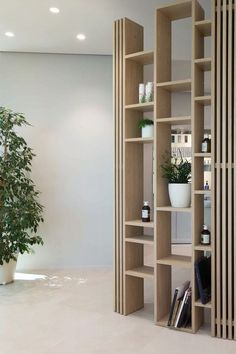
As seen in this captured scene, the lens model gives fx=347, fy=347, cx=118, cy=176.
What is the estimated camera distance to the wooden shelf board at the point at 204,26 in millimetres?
2836

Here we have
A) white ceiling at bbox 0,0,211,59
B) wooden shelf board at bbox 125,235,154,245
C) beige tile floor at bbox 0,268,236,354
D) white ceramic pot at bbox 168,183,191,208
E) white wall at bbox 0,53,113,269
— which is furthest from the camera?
white wall at bbox 0,53,113,269

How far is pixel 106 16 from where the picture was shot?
379cm

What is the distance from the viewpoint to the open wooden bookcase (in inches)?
115

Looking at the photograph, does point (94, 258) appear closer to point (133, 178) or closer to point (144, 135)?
point (133, 178)

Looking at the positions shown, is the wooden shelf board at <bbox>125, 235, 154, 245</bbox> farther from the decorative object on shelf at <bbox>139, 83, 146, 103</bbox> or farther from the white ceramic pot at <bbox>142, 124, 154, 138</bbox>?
the decorative object on shelf at <bbox>139, 83, 146, 103</bbox>

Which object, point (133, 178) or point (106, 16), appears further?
point (106, 16)

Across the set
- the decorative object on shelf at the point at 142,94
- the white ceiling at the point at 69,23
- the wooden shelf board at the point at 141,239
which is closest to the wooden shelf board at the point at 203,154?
the decorative object on shelf at the point at 142,94

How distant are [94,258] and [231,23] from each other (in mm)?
3566

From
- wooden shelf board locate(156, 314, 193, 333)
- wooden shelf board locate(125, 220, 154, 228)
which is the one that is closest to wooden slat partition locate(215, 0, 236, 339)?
wooden shelf board locate(156, 314, 193, 333)

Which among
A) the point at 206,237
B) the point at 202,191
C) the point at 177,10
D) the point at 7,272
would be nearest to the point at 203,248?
the point at 206,237

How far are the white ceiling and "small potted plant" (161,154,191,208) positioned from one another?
1719mm

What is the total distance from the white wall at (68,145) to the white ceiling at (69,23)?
31 cm

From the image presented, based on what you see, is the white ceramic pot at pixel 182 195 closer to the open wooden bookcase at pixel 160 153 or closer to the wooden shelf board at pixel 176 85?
the open wooden bookcase at pixel 160 153

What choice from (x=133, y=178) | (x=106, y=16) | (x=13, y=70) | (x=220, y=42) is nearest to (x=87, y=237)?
(x=133, y=178)
